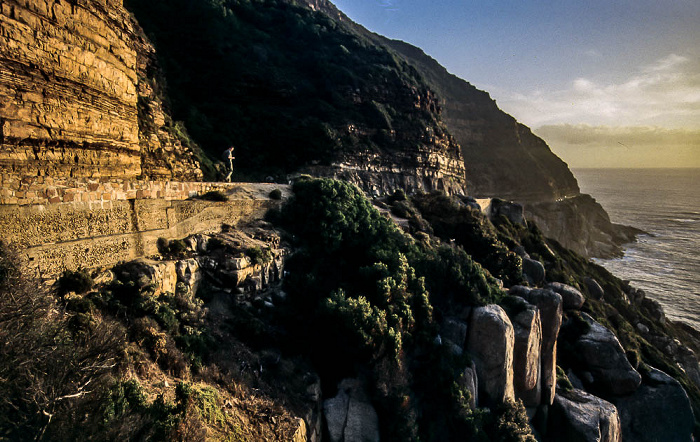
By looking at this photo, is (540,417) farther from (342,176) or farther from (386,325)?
(342,176)

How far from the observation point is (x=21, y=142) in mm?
8219

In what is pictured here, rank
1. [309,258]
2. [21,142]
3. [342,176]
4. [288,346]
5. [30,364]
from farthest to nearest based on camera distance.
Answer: [342,176] < [309,258] < [288,346] < [21,142] < [30,364]

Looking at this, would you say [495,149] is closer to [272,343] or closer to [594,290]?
[594,290]

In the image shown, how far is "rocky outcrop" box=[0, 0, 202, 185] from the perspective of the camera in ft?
26.3

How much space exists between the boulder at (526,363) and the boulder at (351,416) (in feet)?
24.9

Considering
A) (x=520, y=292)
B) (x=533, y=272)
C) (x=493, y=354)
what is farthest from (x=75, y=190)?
(x=533, y=272)

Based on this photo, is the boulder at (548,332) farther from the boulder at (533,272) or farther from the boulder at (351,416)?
the boulder at (351,416)

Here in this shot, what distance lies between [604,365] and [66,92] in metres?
25.6

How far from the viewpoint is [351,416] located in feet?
33.7

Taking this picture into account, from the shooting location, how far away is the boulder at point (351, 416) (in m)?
9.98

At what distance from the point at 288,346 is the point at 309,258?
15.6 feet

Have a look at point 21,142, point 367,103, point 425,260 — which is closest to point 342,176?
point 367,103

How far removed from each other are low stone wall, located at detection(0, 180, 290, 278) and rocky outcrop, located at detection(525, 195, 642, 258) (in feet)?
206

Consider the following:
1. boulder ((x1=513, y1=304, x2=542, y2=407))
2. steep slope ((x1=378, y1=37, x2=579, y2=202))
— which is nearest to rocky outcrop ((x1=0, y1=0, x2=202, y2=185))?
boulder ((x1=513, y1=304, x2=542, y2=407))
